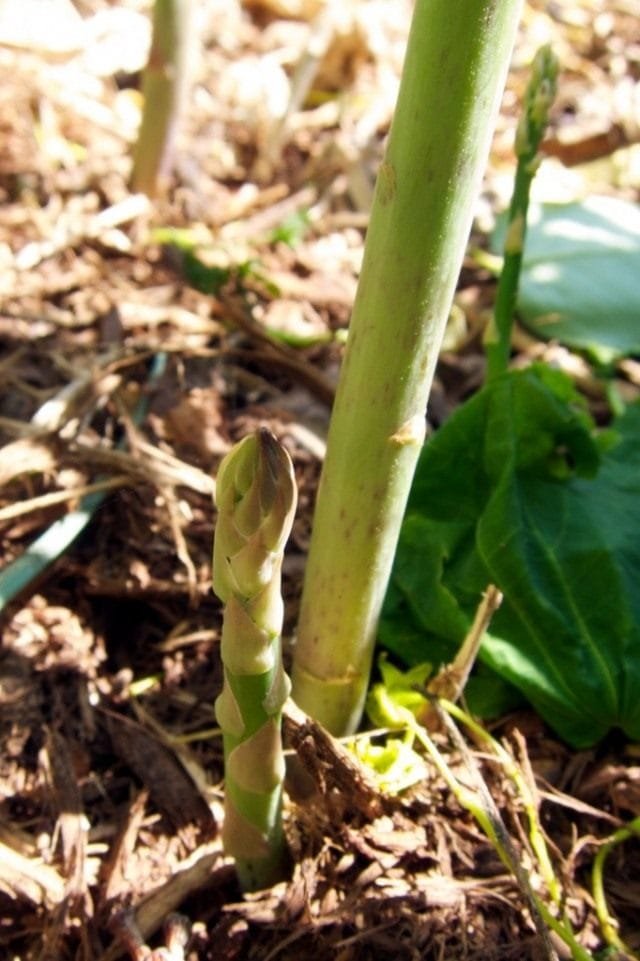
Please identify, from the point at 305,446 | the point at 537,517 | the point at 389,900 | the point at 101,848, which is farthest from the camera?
the point at 305,446

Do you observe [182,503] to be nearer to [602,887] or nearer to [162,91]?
[602,887]

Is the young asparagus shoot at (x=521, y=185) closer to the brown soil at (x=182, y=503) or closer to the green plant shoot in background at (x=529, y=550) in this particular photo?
the green plant shoot in background at (x=529, y=550)

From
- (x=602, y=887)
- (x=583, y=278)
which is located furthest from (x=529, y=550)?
(x=583, y=278)

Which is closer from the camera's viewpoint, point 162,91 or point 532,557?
point 532,557

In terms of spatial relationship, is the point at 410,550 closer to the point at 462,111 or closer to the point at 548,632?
the point at 548,632

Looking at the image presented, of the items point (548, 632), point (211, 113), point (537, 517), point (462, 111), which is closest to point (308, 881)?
point (548, 632)

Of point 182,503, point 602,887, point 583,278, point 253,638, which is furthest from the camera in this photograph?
point 583,278
